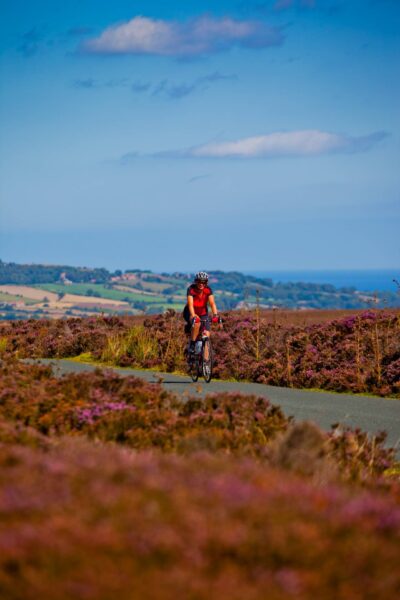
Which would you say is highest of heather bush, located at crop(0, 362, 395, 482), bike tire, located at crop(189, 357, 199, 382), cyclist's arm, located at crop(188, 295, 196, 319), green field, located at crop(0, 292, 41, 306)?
cyclist's arm, located at crop(188, 295, 196, 319)

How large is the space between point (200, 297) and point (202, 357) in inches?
57.9

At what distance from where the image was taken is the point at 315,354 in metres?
21.6

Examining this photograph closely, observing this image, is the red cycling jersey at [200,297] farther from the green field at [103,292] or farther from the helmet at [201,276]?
the green field at [103,292]

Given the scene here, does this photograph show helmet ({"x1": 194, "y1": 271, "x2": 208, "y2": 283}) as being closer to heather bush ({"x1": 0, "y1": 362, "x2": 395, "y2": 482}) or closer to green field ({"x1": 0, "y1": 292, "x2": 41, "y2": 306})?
heather bush ({"x1": 0, "y1": 362, "x2": 395, "y2": 482})

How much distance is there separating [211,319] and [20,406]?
903 cm

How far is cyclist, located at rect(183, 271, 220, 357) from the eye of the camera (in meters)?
18.6

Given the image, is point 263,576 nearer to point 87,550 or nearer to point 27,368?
point 87,550

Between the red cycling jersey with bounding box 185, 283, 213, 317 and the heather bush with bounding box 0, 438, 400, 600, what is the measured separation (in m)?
13.3

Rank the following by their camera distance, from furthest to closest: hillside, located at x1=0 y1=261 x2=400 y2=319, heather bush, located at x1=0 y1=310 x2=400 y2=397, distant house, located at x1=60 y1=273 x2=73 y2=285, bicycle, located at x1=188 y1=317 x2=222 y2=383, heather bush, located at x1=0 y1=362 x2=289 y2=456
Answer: distant house, located at x1=60 y1=273 x2=73 y2=285 → hillside, located at x1=0 y1=261 x2=400 y2=319 → heather bush, located at x1=0 y1=310 x2=400 y2=397 → bicycle, located at x1=188 y1=317 x2=222 y2=383 → heather bush, located at x1=0 y1=362 x2=289 y2=456

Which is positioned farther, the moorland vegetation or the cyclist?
the cyclist

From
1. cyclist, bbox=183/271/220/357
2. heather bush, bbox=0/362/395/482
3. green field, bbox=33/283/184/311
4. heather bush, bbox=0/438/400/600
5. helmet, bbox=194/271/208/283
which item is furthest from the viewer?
green field, bbox=33/283/184/311

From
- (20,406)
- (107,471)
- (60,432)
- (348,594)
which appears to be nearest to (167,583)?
(348,594)

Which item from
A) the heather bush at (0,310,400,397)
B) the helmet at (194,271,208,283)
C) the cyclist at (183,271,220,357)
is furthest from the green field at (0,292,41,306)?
the helmet at (194,271,208,283)

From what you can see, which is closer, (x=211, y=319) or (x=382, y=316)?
(x=211, y=319)
